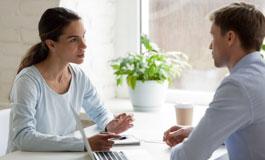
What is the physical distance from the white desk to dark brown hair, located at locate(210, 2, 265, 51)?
45cm

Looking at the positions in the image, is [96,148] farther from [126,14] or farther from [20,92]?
[126,14]

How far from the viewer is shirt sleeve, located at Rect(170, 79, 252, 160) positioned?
128 centimetres

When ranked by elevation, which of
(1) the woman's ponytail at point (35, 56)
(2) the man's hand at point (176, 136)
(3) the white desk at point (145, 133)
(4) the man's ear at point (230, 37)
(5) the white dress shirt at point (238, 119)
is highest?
(4) the man's ear at point (230, 37)

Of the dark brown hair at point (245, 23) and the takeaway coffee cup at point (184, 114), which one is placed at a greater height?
the dark brown hair at point (245, 23)

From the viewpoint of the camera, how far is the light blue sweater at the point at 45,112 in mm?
1595

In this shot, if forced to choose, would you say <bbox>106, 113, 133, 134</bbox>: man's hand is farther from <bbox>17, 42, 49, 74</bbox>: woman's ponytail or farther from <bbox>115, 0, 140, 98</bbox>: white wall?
<bbox>115, 0, 140, 98</bbox>: white wall

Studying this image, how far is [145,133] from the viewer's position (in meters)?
1.90

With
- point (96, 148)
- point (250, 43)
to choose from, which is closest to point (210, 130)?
point (250, 43)

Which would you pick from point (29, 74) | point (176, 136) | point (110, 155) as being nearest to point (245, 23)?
point (176, 136)

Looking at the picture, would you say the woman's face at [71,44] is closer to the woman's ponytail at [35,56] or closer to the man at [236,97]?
the woman's ponytail at [35,56]

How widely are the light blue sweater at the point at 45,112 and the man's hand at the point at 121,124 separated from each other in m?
0.09

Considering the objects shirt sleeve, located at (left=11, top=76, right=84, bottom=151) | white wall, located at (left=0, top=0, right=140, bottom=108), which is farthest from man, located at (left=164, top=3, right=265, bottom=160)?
white wall, located at (left=0, top=0, right=140, bottom=108)

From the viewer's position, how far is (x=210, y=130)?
130cm

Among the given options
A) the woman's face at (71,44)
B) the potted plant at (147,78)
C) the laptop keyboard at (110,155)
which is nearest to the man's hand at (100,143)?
the laptop keyboard at (110,155)
